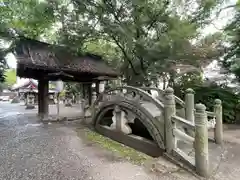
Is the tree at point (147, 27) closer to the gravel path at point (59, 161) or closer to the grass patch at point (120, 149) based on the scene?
the grass patch at point (120, 149)

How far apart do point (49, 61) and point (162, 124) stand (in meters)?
6.91

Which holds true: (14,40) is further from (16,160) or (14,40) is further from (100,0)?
(16,160)

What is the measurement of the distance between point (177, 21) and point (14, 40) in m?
8.34

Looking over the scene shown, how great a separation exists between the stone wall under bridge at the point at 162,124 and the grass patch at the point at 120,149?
0.22 meters

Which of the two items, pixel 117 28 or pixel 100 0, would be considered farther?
pixel 100 0

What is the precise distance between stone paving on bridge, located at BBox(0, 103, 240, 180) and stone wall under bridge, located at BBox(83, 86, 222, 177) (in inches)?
19.7

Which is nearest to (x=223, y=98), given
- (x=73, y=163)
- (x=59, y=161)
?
(x=73, y=163)

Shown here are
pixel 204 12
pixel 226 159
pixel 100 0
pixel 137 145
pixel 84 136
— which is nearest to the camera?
pixel 226 159

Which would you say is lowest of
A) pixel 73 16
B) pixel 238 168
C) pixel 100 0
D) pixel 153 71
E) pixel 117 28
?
pixel 238 168

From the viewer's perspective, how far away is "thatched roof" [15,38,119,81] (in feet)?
28.6

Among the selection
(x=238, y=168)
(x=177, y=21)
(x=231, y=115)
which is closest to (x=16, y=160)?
(x=238, y=168)

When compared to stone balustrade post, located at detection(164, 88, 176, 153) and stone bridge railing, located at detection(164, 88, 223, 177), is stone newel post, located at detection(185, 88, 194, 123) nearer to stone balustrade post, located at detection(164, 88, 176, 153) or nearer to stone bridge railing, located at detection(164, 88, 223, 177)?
stone bridge railing, located at detection(164, 88, 223, 177)

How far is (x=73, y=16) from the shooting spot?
825 cm

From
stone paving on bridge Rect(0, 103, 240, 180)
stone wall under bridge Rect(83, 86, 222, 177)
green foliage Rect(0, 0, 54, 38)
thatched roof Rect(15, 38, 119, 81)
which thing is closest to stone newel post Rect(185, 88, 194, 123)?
stone wall under bridge Rect(83, 86, 222, 177)
